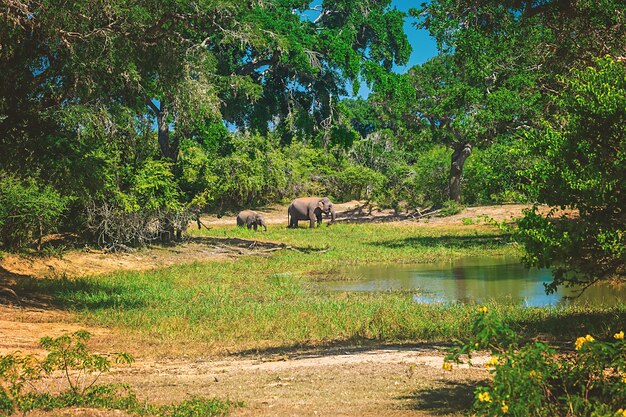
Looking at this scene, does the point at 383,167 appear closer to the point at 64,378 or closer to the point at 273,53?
the point at 273,53

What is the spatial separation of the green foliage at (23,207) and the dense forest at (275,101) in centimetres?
5

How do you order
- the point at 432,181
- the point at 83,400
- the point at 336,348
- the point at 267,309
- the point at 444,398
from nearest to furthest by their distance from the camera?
the point at 83,400, the point at 444,398, the point at 336,348, the point at 267,309, the point at 432,181

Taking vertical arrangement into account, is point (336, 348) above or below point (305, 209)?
below

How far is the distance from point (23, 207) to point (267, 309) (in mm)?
8641

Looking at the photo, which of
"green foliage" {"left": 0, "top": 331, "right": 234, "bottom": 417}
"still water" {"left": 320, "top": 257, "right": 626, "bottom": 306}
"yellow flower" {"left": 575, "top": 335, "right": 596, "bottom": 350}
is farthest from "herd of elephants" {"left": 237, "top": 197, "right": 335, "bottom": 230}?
"yellow flower" {"left": 575, "top": 335, "right": 596, "bottom": 350}

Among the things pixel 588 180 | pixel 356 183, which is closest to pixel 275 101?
pixel 588 180

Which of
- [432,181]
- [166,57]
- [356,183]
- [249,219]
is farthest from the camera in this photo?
[356,183]

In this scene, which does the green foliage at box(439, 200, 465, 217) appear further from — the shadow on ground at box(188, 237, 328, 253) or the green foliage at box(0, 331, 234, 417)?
the green foliage at box(0, 331, 234, 417)

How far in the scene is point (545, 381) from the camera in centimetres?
681

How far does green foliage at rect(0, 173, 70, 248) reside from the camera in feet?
70.3

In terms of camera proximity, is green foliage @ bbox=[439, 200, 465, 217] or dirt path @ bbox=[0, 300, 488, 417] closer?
dirt path @ bbox=[0, 300, 488, 417]

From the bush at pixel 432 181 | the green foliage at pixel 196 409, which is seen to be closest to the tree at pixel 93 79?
the green foliage at pixel 196 409

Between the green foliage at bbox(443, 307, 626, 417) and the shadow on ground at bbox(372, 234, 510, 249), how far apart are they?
24.1 m

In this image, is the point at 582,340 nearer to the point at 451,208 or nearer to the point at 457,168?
the point at 451,208
